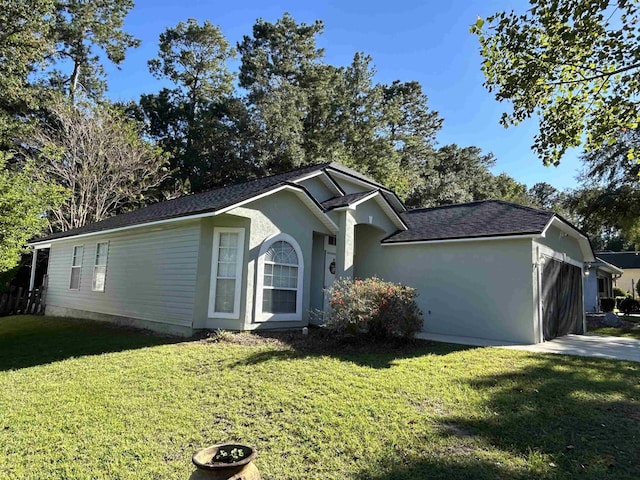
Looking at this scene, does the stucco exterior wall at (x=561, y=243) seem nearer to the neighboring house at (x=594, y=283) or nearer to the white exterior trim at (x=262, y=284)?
the white exterior trim at (x=262, y=284)

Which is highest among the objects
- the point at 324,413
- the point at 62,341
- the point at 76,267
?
the point at 76,267

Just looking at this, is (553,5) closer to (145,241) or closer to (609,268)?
(145,241)

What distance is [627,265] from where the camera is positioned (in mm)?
41719

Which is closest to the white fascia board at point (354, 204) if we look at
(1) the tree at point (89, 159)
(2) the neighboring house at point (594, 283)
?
(1) the tree at point (89, 159)

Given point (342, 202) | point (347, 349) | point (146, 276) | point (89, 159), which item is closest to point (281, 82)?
point (89, 159)

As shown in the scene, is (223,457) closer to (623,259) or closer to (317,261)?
(317,261)

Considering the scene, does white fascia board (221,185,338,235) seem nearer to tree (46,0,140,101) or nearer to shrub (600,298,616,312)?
tree (46,0,140,101)

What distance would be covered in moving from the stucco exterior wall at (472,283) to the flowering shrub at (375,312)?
3.40 m

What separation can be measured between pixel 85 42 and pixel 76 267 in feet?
64.8

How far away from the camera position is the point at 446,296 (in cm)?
1261

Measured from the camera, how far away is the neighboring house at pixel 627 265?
41.3 m

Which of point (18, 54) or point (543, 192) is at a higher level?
point (543, 192)

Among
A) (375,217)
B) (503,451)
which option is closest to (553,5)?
(503,451)

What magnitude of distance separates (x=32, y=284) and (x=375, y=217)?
16.8 metres
